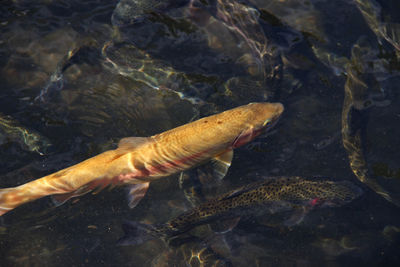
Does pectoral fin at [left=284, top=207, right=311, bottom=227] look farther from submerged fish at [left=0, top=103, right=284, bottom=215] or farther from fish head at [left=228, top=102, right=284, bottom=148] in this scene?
submerged fish at [left=0, top=103, right=284, bottom=215]

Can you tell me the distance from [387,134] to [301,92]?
203 cm

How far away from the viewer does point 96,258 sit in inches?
221

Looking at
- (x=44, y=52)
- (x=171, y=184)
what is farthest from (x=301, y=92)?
(x=44, y=52)

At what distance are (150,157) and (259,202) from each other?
2379 mm

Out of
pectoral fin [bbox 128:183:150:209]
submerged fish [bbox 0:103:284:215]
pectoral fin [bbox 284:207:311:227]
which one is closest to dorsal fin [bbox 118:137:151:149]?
submerged fish [bbox 0:103:284:215]

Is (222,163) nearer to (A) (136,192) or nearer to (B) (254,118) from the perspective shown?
(B) (254,118)

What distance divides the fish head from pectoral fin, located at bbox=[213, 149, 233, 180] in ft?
0.59

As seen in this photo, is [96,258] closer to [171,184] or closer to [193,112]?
[171,184]

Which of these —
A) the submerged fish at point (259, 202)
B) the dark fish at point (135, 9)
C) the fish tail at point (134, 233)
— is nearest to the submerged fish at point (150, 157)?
the fish tail at point (134, 233)

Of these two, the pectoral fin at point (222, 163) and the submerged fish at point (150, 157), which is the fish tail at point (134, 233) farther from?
the pectoral fin at point (222, 163)

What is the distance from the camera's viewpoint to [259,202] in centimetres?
544

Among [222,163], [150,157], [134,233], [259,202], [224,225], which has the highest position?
[150,157]

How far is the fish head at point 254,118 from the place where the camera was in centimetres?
432

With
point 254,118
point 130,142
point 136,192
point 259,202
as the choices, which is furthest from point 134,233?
point 254,118
